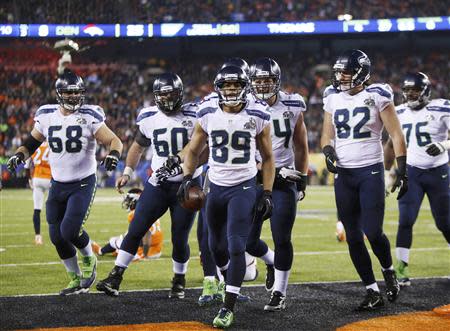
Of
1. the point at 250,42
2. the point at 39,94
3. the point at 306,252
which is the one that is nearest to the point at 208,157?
the point at 306,252

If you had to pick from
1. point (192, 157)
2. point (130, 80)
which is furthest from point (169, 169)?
point (130, 80)

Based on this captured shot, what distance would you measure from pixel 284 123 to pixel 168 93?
36.2 inches

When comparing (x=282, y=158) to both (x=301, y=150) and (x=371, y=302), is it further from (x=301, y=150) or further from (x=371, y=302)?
(x=371, y=302)

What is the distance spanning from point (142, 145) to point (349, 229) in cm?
176

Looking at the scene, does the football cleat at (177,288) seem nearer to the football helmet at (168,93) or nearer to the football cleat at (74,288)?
the football cleat at (74,288)

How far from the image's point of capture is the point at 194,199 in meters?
5.04

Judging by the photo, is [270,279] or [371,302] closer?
[371,302]

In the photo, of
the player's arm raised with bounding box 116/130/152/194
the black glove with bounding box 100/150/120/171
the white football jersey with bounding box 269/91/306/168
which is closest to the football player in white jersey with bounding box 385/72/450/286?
the white football jersey with bounding box 269/91/306/168

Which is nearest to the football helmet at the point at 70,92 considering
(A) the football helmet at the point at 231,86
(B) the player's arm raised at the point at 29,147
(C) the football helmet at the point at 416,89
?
(B) the player's arm raised at the point at 29,147

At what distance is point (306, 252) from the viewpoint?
8.62m

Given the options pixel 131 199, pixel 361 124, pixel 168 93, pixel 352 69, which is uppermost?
pixel 352 69

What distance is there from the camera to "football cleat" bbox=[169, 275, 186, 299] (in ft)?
18.6

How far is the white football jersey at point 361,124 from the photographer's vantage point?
17.0ft

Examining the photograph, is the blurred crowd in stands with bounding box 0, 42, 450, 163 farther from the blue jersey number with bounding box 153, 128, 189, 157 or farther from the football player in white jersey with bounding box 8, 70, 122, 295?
the blue jersey number with bounding box 153, 128, 189, 157
